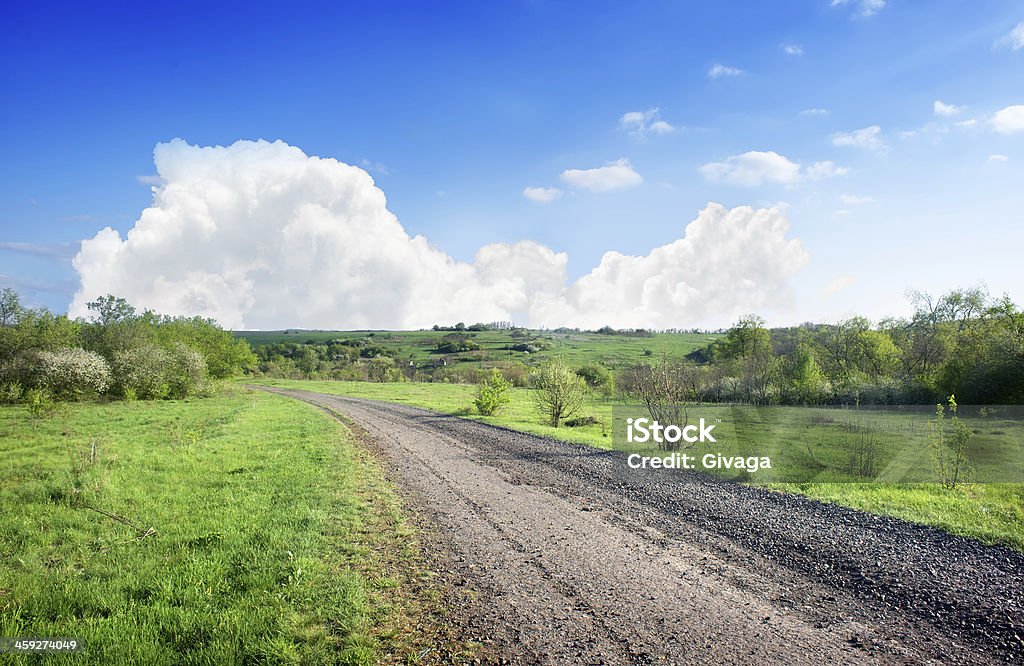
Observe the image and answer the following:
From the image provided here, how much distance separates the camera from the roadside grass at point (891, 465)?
898 centimetres

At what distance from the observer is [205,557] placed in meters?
7.20

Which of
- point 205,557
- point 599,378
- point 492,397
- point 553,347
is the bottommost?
point 599,378

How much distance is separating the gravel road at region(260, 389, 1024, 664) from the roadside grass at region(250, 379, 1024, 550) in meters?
0.98

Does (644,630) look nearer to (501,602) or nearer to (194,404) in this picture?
(501,602)

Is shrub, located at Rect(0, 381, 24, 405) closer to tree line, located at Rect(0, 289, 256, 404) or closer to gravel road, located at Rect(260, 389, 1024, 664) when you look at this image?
tree line, located at Rect(0, 289, 256, 404)

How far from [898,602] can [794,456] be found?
14.1 metres

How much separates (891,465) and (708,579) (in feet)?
43.6

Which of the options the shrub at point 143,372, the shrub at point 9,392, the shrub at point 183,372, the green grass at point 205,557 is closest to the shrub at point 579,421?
the green grass at point 205,557

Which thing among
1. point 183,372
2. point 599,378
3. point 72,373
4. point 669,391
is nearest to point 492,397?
point 669,391

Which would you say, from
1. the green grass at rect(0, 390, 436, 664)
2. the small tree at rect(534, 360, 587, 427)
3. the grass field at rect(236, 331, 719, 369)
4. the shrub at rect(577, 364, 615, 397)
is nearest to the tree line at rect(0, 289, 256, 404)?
the green grass at rect(0, 390, 436, 664)

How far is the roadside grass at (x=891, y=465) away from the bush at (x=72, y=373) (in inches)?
997

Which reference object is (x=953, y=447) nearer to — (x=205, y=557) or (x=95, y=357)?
(x=205, y=557)

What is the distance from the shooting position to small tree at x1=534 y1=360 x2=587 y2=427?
2634 centimetres

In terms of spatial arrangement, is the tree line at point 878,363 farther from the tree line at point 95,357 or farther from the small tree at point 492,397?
the tree line at point 95,357
